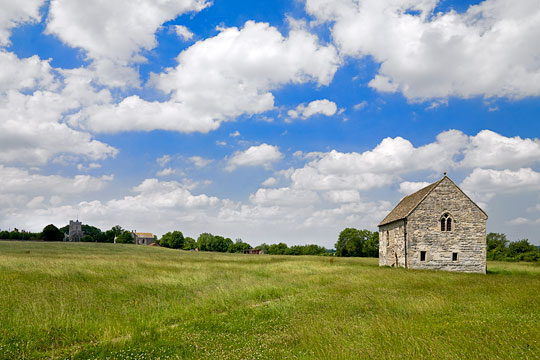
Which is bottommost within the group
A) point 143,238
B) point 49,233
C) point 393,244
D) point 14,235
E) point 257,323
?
point 143,238

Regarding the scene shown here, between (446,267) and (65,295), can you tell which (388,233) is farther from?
(65,295)

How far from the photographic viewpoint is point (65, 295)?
12531mm

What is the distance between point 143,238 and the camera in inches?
6102

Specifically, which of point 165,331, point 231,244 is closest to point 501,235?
point 231,244

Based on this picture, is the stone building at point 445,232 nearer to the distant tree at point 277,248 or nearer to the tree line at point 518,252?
the tree line at point 518,252

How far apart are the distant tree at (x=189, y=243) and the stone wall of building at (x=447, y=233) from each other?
318 ft

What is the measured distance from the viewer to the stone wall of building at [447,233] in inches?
1246

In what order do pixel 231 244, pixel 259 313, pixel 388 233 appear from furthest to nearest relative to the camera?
pixel 231 244
pixel 388 233
pixel 259 313

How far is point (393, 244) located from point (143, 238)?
459ft

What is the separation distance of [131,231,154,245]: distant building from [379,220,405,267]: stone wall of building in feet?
436

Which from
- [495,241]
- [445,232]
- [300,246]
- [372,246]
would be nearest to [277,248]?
[300,246]

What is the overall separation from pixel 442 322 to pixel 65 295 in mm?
13015

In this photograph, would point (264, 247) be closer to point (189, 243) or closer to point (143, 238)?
point (189, 243)

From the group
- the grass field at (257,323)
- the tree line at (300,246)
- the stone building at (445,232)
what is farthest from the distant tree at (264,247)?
the grass field at (257,323)
